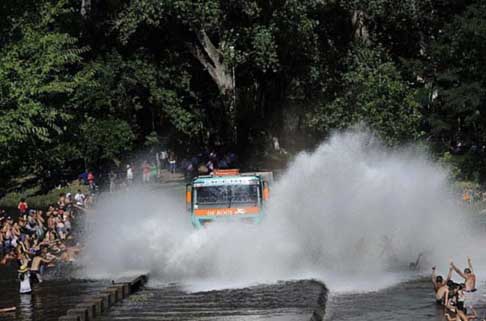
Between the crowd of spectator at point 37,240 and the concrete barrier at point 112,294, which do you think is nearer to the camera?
the concrete barrier at point 112,294

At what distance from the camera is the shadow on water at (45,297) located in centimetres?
2717

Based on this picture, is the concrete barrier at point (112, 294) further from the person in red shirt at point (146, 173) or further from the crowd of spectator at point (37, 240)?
the person in red shirt at point (146, 173)

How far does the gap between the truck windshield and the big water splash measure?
2.43ft

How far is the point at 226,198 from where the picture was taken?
3456 centimetres

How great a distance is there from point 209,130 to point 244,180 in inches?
1488

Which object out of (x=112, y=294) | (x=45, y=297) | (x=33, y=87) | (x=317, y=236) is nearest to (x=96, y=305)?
(x=112, y=294)

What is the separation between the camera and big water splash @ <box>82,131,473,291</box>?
33531 mm

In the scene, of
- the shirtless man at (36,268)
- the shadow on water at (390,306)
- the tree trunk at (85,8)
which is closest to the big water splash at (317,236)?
the shadow on water at (390,306)

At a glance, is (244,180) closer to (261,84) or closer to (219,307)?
(219,307)

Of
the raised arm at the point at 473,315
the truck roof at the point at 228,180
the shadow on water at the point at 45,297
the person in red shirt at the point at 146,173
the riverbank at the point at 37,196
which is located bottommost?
the raised arm at the point at 473,315

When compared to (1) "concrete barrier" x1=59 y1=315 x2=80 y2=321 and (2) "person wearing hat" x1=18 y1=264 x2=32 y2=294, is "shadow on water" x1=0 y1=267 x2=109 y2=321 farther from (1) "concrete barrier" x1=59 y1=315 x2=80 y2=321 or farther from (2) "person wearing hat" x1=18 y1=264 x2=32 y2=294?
(1) "concrete barrier" x1=59 y1=315 x2=80 y2=321

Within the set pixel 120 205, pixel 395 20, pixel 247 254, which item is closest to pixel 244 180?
pixel 247 254

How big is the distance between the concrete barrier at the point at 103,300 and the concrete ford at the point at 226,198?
9.84 feet

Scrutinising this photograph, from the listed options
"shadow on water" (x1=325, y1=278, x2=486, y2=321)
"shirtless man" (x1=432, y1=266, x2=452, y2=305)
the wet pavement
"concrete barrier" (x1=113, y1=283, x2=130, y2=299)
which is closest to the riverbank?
"concrete barrier" (x1=113, y1=283, x2=130, y2=299)
